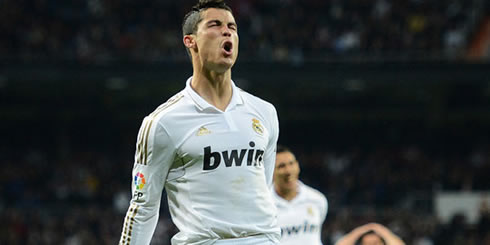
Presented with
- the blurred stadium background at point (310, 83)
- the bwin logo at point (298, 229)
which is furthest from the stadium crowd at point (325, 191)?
the bwin logo at point (298, 229)

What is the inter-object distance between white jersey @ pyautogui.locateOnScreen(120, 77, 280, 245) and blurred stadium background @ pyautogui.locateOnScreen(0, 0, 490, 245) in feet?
47.8

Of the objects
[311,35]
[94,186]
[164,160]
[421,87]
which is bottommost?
[94,186]

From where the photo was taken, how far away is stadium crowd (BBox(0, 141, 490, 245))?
1712 cm

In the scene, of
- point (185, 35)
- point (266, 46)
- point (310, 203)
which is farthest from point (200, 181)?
point (266, 46)

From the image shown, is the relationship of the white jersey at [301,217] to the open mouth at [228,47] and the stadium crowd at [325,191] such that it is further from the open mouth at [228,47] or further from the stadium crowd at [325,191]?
the stadium crowd at [325,191]

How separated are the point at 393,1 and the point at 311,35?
240 centimetres

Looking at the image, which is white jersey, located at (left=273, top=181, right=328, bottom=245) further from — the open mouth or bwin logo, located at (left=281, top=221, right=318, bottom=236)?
the open mouth

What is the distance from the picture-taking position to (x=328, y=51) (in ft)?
69.2

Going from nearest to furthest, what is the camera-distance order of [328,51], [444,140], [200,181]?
[200,181] < [328,51] < [444,140]

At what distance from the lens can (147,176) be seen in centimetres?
344

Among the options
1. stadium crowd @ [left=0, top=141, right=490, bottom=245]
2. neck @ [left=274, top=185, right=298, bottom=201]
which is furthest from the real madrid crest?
A: stadium crowd @ [left=0, top=141, right=490, bottom=245]

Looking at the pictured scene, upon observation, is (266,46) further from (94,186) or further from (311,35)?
(94,186)

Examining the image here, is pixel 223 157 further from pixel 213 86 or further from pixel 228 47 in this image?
pixel 228 47

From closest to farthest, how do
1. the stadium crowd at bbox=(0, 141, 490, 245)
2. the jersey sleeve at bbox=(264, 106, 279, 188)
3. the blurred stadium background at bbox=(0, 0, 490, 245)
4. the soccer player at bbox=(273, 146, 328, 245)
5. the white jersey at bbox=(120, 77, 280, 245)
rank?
the white jersey at bbox=(120, 77, 280, 245) → the jersey sleeve at bbox=(264, 106, 279, 188) → the soccer player at bbox=(273, 146, 328, 245) → the stadium crowd at bbox=(0, 141, 490, 245) → the blurred stadium background at bbox=(0, 0, 490, 245)
